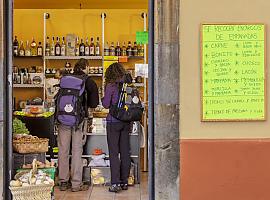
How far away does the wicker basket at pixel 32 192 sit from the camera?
5.03 metres

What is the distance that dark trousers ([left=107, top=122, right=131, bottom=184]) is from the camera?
727cm

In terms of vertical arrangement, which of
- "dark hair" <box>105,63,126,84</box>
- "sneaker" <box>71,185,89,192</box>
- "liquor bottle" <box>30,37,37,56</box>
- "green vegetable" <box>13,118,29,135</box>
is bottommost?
"sneaker" <box>71,185,89,192</box>

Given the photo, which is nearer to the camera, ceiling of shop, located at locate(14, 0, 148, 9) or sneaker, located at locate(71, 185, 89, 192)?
sneaker, located at locate(71, 185, 89, 192)

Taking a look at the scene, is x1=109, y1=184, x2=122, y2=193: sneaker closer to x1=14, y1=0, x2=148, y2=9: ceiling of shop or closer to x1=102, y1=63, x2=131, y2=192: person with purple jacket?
x1=102, y1=63, x2=131, y2=192: person with purple jacket

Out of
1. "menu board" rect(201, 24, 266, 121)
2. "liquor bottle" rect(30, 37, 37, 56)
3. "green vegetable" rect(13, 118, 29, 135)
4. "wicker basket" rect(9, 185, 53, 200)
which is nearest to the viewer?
"menu board" rect(201, 24, 266, 121)

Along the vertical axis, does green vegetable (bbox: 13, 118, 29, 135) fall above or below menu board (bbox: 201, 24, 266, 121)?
below

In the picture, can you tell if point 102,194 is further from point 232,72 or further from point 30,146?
point 232,72

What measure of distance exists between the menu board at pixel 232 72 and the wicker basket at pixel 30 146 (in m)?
1.75

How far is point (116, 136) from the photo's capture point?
7.29m

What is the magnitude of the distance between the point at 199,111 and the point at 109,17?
6003mm

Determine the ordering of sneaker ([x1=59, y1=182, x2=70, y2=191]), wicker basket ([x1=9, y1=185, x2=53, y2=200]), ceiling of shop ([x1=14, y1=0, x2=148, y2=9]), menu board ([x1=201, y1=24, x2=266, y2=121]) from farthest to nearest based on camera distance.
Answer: ceiling of shop ([x1=14, y1=0, x2=148, y2=9]), sneaker ([x1=59, y1=182, x2=70, y2=191]), wicker basket ([x1=9, y1=185, x2=53, y2=200]), menu board ([x1=201, y1=24, x2=266, y2=121])

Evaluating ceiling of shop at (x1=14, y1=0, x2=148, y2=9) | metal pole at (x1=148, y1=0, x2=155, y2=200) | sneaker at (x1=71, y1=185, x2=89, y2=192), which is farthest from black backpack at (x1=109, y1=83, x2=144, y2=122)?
ceiling of shop at (x1=14, y1=0, x2=148, y2=9)

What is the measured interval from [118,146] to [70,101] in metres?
0.88

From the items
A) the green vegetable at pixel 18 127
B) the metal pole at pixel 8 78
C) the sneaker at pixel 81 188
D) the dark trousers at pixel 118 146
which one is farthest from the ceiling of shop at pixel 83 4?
the metal pole at pixel 8 78
